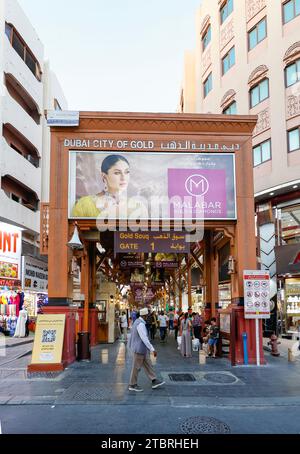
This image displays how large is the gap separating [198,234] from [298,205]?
9838 millimetres

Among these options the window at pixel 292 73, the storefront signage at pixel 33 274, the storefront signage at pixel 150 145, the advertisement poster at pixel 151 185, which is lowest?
the storefront signage at pixel 33 274

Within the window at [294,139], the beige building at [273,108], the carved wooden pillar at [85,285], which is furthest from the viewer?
the beige building at [273,108]

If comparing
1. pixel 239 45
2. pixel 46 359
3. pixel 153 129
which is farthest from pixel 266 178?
pixel 46 359

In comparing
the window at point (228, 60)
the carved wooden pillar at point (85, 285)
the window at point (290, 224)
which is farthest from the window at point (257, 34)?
the carved wooden pillar at point (85, 285)

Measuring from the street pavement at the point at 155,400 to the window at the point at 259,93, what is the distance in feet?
58.1

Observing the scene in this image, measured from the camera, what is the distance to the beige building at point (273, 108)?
23.9 m

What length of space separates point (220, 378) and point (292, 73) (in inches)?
741

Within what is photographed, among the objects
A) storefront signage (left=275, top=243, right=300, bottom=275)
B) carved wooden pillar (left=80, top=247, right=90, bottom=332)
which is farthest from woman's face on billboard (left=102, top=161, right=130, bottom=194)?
storefront signage (left=275, top=243, right=300, bottom=275)

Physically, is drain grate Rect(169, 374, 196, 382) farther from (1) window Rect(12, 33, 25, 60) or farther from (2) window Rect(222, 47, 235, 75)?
(1) window Rect(12, 33, 25, 60)

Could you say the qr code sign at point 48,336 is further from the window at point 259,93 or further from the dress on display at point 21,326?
the window at point 259,93

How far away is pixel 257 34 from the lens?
27500mm

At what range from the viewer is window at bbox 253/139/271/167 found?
26.0 m

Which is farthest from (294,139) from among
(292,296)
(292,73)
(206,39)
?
(206,39)
